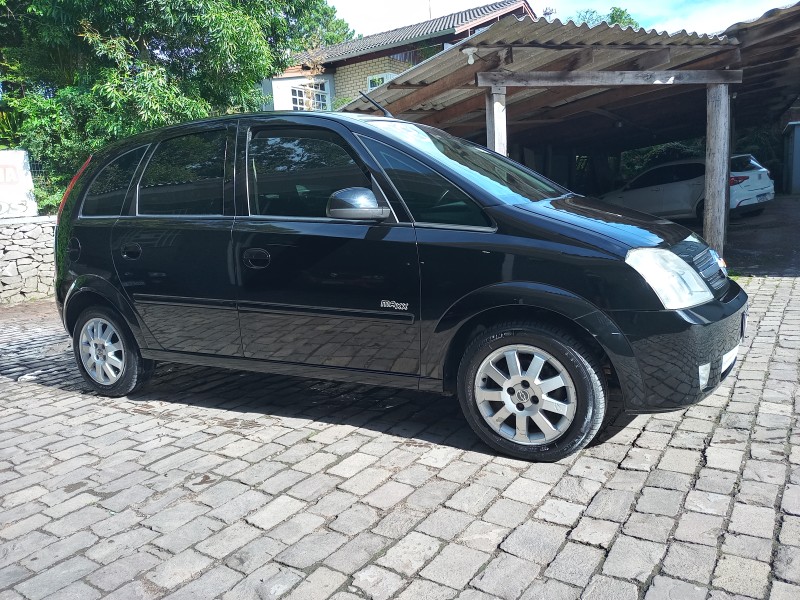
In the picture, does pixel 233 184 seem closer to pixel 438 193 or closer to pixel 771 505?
pixel 438 193

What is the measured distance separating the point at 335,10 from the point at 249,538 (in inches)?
2492

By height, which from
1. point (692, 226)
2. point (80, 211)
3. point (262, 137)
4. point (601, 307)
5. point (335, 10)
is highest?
point (335, 10)

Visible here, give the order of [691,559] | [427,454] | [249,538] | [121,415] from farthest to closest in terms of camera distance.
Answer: [121,415]
[427,454]
[249,538]
[691,559]

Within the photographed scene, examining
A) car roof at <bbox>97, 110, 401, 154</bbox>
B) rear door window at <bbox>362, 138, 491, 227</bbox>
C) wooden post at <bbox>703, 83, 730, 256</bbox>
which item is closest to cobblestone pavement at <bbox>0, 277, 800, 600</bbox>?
rear door window at <bbox>362, 138, 491, 227</bbox>

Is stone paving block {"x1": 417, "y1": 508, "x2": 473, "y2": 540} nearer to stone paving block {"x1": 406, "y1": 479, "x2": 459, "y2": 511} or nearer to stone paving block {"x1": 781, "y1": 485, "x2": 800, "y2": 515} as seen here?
stone paving block {"x1": 406, "y1": 479, "x2": 459, "y2": 511}

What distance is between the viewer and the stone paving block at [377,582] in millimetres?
2465

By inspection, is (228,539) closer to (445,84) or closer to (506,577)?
(506,577)

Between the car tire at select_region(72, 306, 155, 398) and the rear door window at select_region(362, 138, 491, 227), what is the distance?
7.87ft

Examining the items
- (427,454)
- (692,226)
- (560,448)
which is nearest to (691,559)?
(560,448)

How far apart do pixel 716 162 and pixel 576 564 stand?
794cm

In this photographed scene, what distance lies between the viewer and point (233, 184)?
4270 millimetres

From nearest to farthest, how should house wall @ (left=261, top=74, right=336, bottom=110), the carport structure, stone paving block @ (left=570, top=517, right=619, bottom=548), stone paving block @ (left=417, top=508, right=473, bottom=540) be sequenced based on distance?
stone paving block @ (left=570, top=517, right=619, bottom=548)
stone paving block @ (left=417, top=508, right=473, bottom=540)
the carport structure
house wall @ (left=261, top=74, right=336, bottom=110)

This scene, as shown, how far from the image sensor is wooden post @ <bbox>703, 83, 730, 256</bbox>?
29.1ft

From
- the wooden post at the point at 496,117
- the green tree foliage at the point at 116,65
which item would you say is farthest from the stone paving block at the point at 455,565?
the green tree foliage at the point at 116,65
